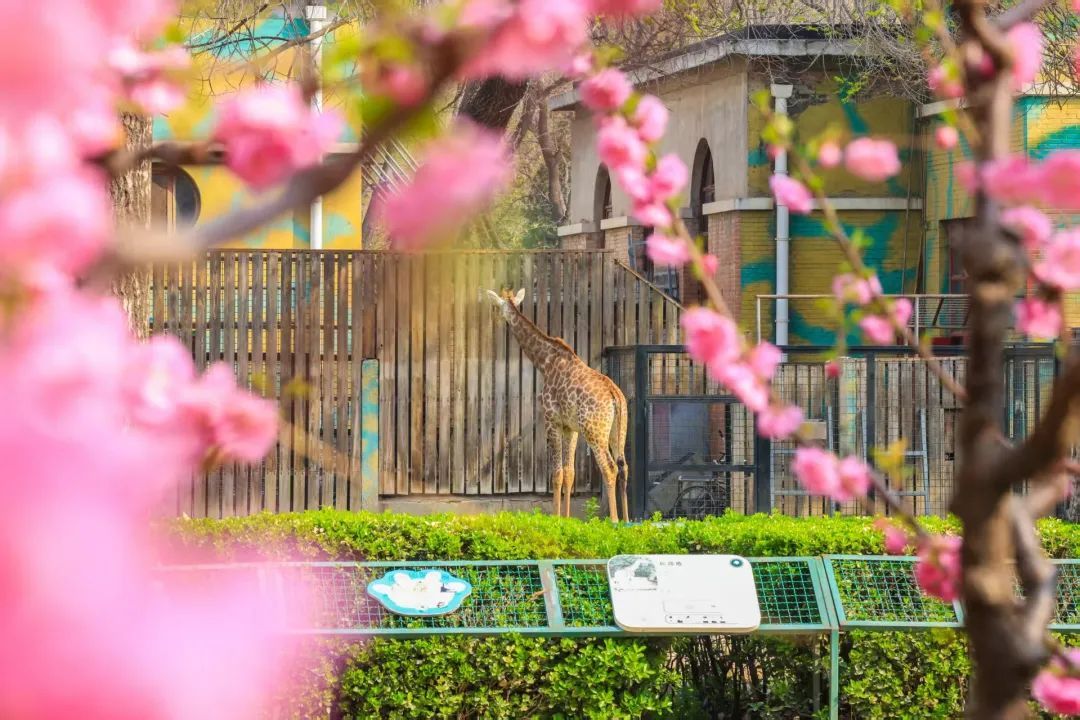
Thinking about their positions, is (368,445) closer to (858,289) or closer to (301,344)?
(301,344)

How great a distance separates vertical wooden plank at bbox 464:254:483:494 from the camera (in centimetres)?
1398

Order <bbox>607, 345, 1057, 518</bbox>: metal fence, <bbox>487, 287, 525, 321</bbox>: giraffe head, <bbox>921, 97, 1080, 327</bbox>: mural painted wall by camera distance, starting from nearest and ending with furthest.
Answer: <bbox>487, 287, 525, 321</bbox>: giraffe head → <bbox>607, 345, 1057, 518</bbox>: metal fence → <bbox>921, 97, 1080, 327</bbox>: mural painted wall

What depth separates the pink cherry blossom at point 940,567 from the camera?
9.48ft

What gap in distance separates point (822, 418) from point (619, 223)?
993cm

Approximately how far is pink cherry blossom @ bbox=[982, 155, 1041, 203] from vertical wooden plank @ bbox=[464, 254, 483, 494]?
11.8m

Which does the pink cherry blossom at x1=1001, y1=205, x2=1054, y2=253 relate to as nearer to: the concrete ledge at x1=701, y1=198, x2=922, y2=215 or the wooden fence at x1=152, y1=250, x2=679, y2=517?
the wooden fence at x1=152, y1=250, x2=679, y2=517

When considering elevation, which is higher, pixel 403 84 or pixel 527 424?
pixel 403 84

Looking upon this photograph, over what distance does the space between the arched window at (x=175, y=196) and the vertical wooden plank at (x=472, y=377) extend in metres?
3.97

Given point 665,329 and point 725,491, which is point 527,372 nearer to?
point 665,329

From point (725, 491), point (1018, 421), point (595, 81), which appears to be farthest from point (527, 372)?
point (595, 81)

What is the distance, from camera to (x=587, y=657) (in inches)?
250

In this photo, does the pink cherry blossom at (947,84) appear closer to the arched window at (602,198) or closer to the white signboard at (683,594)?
the white signboard at (683,594)

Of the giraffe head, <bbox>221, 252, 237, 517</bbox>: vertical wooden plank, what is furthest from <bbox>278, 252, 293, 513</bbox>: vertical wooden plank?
the giraffe head

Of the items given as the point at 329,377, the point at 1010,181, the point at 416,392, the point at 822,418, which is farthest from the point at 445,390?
the point at 1010,181
